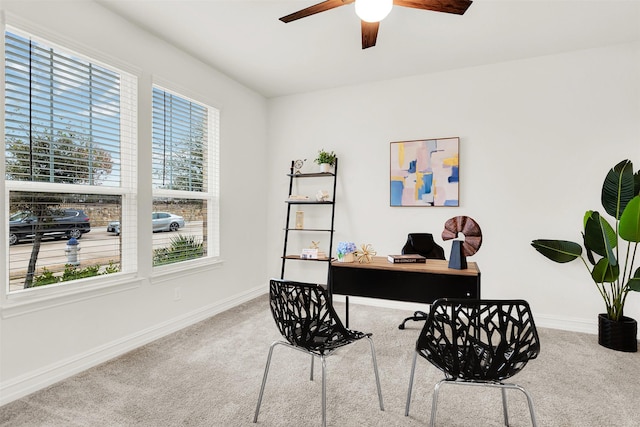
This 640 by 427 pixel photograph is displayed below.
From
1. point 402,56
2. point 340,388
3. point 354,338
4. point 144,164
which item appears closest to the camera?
point 354,338

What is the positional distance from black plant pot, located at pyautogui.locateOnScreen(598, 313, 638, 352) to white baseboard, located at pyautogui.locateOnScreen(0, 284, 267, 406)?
3.68m

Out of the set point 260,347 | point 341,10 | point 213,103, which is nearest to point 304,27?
point 341,10

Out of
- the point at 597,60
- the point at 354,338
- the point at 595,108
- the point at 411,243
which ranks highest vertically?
the point at 597,60

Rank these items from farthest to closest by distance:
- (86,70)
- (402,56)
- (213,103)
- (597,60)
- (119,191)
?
(213,103)
(402,56)
(597,60)
(119,191)
(86,70)

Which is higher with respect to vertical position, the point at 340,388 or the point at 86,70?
the point at 86,70

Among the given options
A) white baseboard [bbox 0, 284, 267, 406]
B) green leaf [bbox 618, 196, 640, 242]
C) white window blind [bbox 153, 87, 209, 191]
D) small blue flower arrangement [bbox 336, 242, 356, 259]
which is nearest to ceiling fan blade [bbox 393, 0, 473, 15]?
small blue flower arrangement [bbox 336, 242, 356, 259]

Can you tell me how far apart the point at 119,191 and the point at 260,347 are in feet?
5.65

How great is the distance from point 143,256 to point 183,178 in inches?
35.2

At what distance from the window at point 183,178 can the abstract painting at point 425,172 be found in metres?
2.10

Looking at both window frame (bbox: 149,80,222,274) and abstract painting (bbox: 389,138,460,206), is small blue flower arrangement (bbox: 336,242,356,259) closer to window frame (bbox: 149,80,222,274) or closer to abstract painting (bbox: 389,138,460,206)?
abstract painting (bbox: 389,138,460,206)

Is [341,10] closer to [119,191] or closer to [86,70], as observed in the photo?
[86,70]

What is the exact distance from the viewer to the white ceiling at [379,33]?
101 inches

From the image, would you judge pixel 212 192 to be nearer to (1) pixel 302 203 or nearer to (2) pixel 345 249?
(1) pixel 302 203

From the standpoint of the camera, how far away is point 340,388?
2.16 m
